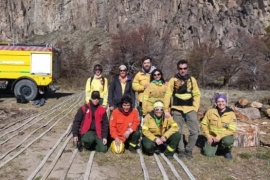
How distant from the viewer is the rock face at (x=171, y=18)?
54.4m

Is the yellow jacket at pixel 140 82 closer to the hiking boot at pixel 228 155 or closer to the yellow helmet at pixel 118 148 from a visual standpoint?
the yellow helmet at pixel 118 148

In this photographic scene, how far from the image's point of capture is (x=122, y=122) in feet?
22.8

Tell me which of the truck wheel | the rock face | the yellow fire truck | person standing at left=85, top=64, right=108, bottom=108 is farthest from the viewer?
the rock face

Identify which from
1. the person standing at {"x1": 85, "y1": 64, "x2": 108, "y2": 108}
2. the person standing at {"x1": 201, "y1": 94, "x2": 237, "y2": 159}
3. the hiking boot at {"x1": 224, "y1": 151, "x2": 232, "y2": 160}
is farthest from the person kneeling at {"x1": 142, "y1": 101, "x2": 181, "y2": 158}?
the person standing at {"x1": 85, "y1": 64, "x2": 108, "y2": 108}

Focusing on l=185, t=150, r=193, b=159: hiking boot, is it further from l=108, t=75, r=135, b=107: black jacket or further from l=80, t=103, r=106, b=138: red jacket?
l=80, t=103, r=106, b=138: red jacket

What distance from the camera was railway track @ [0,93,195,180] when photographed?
5.68 m

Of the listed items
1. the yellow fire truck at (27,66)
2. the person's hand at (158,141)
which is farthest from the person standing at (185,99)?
the yellow fire truck at (27,66)

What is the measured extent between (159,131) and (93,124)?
1157 mm

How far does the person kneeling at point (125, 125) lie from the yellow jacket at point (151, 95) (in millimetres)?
260

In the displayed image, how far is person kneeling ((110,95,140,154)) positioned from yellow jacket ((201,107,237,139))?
122cm

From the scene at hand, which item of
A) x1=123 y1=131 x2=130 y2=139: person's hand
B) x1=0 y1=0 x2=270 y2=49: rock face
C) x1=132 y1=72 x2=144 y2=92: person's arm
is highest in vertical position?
x1=0 y1=0 x2=270 y2=49: rock face

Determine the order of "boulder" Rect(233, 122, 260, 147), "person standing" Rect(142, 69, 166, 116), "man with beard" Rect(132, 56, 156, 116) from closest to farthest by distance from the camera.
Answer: "person standing" Rect(142, 69, 166, 116) < "man with beard" Rect(132, 56, 156, 116) < "boulder" Rect(233, 122, 260, 147)

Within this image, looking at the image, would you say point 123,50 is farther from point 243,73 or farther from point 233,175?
point 233,175

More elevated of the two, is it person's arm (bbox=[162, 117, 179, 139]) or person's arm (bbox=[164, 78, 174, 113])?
person's arm (bbox=[164, 78, 174, 113])
